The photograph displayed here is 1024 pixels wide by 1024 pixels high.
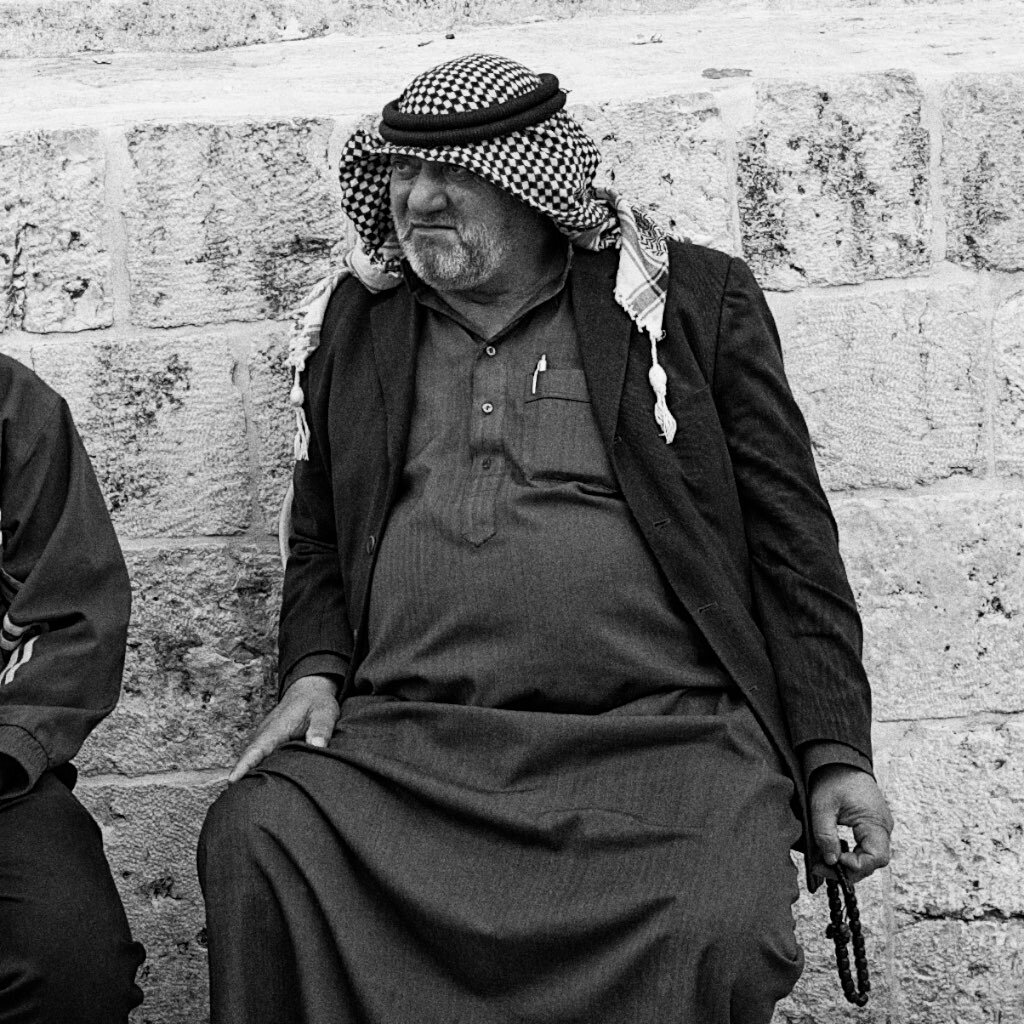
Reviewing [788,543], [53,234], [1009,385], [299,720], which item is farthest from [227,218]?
[1009,385]

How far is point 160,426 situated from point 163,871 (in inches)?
39.6

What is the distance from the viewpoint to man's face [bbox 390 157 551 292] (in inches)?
139

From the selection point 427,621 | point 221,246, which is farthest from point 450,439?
point 221,246

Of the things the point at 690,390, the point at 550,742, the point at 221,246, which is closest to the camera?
the point at 550,742

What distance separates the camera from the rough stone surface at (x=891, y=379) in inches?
158

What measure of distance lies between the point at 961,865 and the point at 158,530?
193cm

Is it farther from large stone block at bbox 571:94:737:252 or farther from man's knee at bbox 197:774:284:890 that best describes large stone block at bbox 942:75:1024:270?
man's knee at bbox 197:774:284:890

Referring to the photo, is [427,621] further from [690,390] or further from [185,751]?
[185,751]

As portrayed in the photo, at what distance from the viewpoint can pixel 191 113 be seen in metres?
4.10

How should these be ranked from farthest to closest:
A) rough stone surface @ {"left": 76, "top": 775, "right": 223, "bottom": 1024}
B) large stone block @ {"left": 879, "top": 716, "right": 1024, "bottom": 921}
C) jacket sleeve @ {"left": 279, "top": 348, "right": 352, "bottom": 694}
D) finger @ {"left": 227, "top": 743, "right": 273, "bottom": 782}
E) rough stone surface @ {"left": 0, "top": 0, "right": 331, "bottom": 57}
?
1. rough stone surface @ {"left": 0, "top": 0, "right": 331, "bottom": 57}
2. rough stone surface @ {"left": 76, "top": 775, "right": 223, "bottom": 1024}
3. large stone block @ {"left": 879, "top": 716, "right": 1024, "bottom": 921}
4. jacket sleeve @ {"left": 279, "top": 348, "right": 352, "bottom": 694}
5. finger @ {"left": 227, "top": 743, "right": 273, "bottom": 782}

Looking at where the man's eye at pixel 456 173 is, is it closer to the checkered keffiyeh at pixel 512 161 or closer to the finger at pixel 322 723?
the checkered keffiyeh at pixel 512 161

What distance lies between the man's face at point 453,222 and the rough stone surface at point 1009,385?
1.15 m

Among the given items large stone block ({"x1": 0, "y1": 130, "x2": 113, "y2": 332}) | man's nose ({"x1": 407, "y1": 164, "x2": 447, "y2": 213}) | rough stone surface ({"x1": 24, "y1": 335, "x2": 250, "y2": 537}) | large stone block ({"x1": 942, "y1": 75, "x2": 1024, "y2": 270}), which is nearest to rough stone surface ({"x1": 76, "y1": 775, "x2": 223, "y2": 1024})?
rough stone surface ({"x1": 24, "y1": 335, "x2": 250, "y2": 537})

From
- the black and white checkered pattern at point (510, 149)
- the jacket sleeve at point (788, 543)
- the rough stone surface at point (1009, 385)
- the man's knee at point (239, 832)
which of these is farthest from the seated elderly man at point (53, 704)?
the rough stone surface at point (1009, 385)
